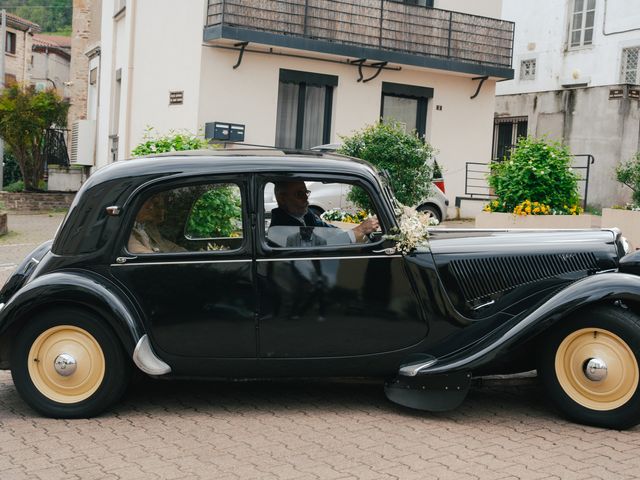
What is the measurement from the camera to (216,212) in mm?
5527

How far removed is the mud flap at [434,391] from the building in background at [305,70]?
12.8 meters

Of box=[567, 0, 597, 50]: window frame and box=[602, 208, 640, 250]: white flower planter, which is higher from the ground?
box=[567, 0, 597, 50]: window frame

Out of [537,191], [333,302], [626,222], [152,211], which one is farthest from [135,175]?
[626,222]

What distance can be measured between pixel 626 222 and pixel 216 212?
8.55 metres

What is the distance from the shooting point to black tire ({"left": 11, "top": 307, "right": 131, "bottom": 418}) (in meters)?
5.39

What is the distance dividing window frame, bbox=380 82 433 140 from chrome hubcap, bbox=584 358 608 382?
15.5 m

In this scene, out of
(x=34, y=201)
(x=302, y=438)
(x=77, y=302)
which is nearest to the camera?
(x=302, y=438)

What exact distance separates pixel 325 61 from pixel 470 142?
4.74 meters

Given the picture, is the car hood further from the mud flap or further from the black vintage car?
the mud flap

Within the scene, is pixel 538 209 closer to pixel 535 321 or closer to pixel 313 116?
pixel 535 321

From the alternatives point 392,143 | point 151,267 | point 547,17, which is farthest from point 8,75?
point 151,267

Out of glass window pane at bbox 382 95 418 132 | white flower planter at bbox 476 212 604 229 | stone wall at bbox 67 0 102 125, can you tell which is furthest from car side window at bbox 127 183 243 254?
stone wall at bbox 67 0 102 125

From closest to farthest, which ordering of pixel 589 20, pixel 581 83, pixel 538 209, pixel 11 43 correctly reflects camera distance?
1. pixel 538 209
2. pixel 589 20
3. pixel 581 83
4. pixel 11 43

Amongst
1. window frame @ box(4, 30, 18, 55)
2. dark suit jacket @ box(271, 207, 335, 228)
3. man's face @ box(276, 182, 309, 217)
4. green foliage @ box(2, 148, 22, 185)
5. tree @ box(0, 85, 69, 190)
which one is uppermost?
window frame @ box(4, 30, 18, 55)
